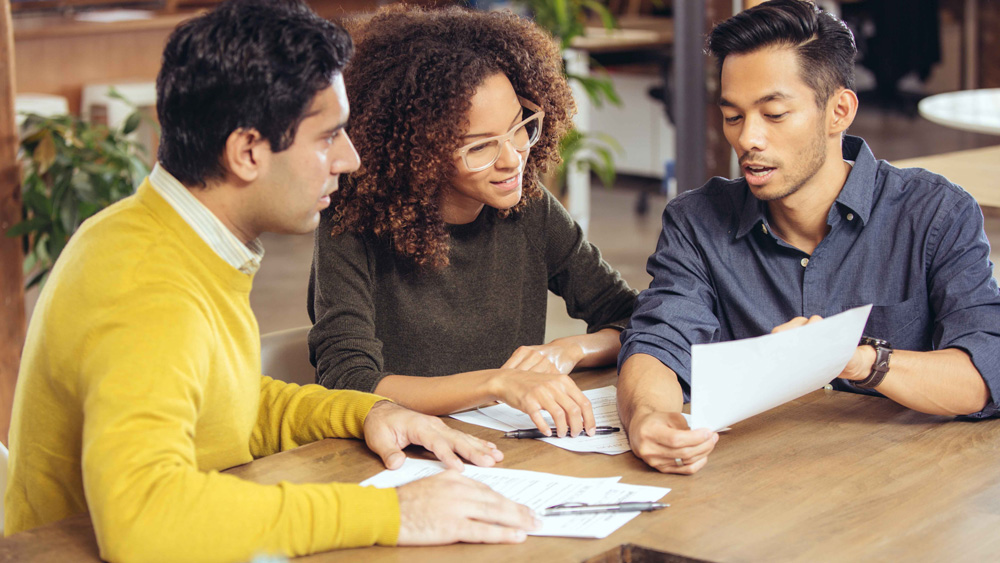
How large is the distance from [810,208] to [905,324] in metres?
0.23

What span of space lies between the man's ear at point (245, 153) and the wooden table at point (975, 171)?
1946mm

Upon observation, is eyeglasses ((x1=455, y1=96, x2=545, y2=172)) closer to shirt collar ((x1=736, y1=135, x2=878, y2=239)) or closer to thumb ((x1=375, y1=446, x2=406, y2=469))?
shirt collar ((x1=736, y1=135, x2=878, y2=239))

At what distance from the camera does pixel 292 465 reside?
53.7 inches

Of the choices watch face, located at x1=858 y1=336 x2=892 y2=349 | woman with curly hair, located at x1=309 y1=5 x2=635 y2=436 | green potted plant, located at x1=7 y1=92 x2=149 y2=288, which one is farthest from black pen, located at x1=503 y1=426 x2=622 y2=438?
green potted plant, located at x1=7 y1=92 x2=149 y2=288

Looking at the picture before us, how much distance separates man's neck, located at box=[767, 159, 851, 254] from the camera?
1684 mm

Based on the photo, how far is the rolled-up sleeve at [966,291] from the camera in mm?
1479

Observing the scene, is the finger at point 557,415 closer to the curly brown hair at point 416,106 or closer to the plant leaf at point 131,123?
the curly brown hair at point 416,106

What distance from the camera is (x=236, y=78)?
1.16 meters

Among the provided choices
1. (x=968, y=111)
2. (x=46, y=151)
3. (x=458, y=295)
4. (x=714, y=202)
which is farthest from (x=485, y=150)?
(x=968, y=111)

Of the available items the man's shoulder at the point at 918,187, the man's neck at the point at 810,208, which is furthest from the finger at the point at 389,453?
the man's shoulder at the point at 918,187

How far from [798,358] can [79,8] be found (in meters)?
5.68

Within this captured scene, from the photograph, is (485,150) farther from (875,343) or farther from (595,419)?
(875,343)

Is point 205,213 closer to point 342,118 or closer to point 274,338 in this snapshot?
point 342,118

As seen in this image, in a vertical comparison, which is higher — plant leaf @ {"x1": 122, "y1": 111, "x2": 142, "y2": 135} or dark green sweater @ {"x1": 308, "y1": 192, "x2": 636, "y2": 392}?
plant leaf @ {"x1": 122, "y1": 111, "x2": 142, "y2": 135}
